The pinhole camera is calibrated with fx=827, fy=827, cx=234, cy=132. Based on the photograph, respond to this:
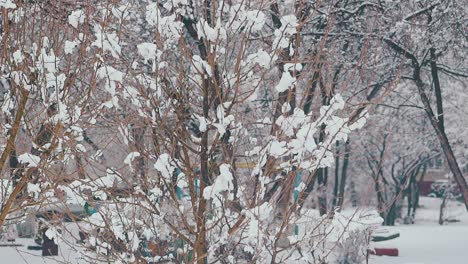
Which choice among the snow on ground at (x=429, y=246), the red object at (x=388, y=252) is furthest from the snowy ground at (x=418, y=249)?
the red object at (x=388, y=252)

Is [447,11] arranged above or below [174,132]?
above

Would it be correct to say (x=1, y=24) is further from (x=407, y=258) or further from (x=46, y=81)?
(x=407, y=258)

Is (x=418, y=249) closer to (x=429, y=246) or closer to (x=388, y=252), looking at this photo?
(x=429, y=246)

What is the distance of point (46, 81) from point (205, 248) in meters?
2.26

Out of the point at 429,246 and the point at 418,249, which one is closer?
the point at 418,249

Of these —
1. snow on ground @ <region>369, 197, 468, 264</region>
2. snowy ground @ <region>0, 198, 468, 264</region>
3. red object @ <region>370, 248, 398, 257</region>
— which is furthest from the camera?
red object @ <region>370, 248, 398, 257</region>

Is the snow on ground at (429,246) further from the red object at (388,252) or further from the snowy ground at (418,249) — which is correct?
the red object at (388,252)

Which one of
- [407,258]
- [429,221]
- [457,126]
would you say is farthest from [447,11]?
[429,221]

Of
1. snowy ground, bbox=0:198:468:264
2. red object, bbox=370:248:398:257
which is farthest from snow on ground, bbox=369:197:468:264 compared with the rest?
red object, bbox=370:248:398:257

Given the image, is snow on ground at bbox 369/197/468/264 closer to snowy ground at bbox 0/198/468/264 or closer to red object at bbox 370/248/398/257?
snowy ground at bbox 0/198/468/264

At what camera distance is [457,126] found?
31547 mm

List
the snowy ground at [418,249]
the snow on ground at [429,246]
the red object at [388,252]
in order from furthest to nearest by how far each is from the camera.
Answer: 1. the red object at [388,252]
2. the snow on ground at [429,246]
3. the snowy ground at [418,249]

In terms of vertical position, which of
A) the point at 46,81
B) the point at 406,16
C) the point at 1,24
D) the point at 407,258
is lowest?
the point at 407,258

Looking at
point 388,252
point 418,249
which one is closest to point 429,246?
point 418,249
